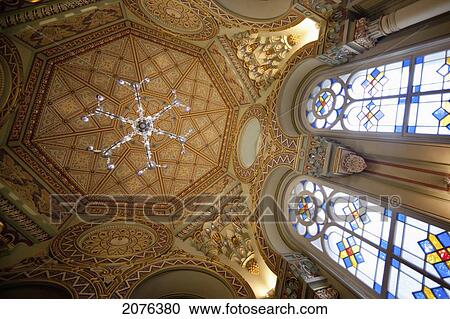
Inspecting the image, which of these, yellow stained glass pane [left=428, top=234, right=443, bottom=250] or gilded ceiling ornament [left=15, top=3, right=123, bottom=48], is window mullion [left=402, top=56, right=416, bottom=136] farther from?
gilded ceiling ornament [left=15, top=3, right=123, bottom=48]

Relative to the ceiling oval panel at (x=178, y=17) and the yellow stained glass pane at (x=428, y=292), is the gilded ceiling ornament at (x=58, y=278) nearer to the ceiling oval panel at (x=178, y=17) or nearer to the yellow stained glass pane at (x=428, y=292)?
the yellow stained glass pane at (x=428, y=292)

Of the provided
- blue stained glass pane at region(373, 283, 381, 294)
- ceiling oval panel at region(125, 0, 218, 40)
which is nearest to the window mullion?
blue stained glass pane at region(373, 283, 381, 294)

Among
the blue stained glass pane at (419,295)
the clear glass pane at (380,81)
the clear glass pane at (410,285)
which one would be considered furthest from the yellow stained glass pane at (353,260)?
the clear glass pane at (380,81)

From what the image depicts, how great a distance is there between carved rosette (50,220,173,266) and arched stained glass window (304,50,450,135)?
231 inches

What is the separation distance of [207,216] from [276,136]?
144 inches

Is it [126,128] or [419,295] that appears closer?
[419,295]

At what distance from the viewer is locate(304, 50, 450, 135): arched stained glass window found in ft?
16.1

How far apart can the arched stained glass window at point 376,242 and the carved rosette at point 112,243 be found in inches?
173

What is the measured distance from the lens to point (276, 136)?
8.54 meters

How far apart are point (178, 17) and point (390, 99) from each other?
5965 millimetres

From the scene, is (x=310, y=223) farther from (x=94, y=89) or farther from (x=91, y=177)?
(x=94, y=89)

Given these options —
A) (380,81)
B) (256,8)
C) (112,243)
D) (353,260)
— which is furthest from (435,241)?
(112,243)

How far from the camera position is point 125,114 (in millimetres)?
10969

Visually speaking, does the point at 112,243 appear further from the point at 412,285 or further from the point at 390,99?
the point at 390,99
